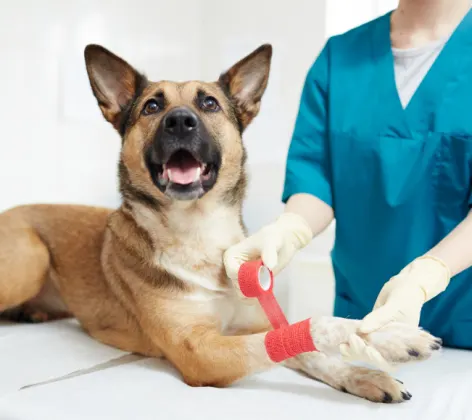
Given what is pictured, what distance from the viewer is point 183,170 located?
1471mm

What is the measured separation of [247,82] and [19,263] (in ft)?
3.07

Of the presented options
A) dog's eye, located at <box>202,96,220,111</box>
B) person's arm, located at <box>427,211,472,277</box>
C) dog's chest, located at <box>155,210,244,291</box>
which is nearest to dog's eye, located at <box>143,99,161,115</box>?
dog's eye, located at <box>202,96,220,111</box>

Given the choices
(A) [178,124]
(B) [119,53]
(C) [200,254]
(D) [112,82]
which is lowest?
(C) [200,254]

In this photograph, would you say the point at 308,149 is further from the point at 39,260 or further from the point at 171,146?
the point at 39,260

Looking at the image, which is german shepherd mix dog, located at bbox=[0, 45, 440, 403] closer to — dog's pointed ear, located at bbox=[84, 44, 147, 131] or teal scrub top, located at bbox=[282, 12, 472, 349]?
dog's pointed ear, located at bbox=[84, 44, 147, 131]

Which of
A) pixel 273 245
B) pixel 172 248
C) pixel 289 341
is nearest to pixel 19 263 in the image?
pixel 172 248

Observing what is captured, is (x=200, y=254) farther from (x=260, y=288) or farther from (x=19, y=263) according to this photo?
(x=19, y=263)

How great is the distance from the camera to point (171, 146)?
1410 millimetres

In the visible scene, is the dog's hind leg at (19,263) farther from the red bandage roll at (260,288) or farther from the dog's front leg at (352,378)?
the dog's front leg at (352,378)

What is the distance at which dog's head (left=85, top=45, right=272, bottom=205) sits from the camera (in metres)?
1.42

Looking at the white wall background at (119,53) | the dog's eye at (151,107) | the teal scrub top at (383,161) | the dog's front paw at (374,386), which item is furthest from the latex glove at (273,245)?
the white wall background at (119,53)

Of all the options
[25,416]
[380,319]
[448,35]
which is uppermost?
[448,35]

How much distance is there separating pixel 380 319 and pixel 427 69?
2.85ft

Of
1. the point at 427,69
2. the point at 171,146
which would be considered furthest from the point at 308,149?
the point at 171,146
